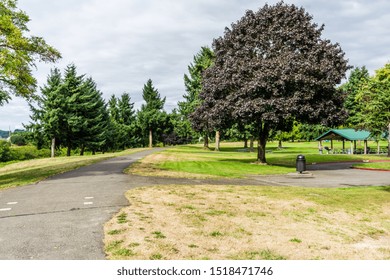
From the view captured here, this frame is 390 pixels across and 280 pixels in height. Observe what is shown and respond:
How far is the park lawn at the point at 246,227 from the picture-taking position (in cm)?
546

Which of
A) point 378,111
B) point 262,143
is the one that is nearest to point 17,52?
point 262,143

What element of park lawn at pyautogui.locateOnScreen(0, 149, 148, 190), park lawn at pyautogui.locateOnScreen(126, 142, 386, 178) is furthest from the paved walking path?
park lawn at pyautogui.locateOnScreen(126, 142, 386, 178)

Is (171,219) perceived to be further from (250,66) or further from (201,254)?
(250,66)

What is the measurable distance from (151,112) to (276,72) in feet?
161

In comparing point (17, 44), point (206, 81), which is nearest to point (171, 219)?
point (17, 44)

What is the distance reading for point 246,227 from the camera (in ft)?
22.9

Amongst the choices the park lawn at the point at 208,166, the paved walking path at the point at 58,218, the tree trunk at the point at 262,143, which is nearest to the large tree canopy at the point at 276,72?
the tree trunk at the point at 262,143

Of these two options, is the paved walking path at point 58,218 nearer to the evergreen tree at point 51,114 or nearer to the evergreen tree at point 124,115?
the evergreen tree at point 51,114

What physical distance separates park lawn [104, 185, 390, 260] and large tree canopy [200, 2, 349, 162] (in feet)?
39.2

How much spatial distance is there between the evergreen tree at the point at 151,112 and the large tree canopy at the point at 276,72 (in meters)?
42.0

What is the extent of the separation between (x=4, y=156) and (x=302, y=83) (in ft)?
159

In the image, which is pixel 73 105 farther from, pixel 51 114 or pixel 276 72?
pixel 276 72
